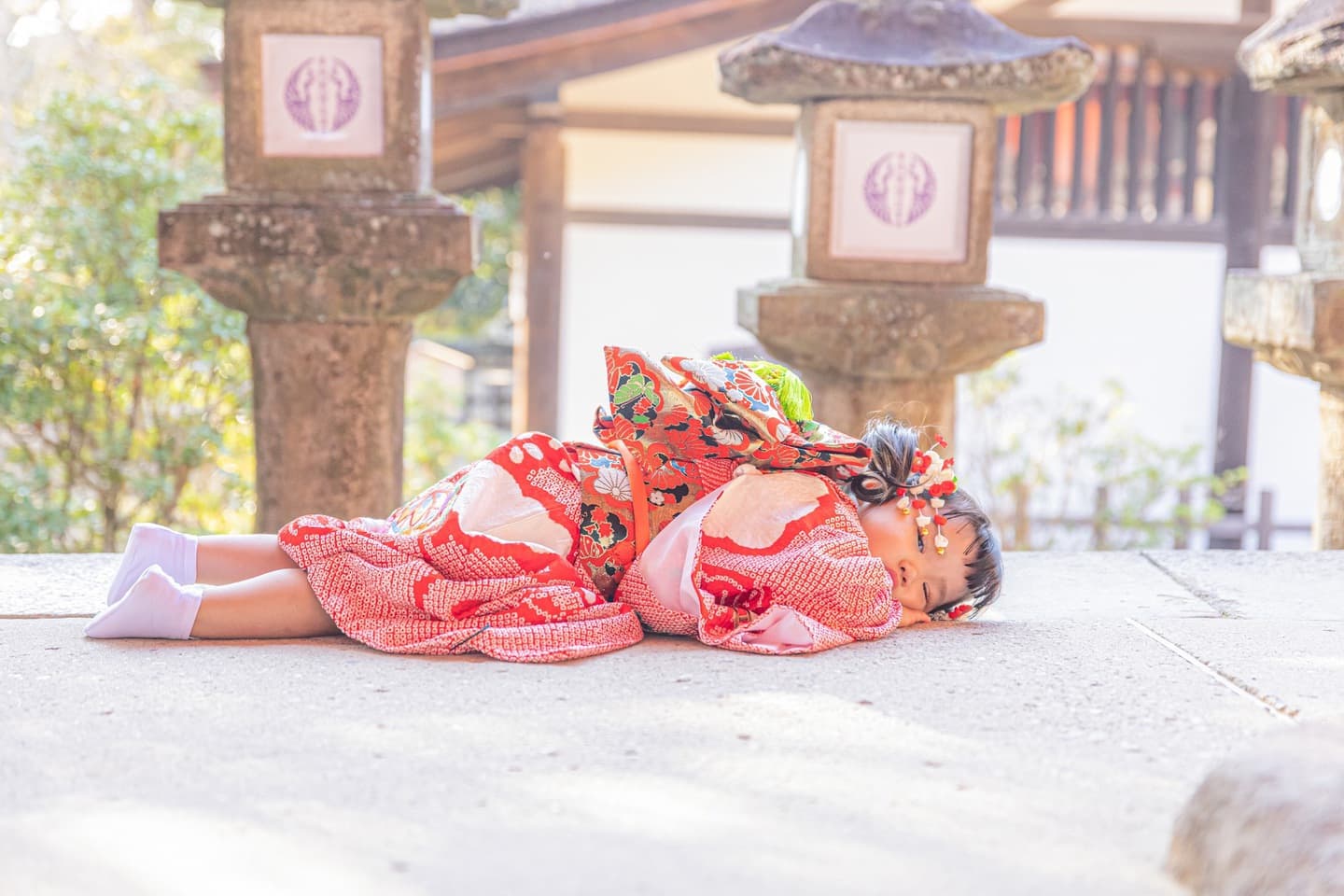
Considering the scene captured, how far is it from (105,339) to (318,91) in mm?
2313

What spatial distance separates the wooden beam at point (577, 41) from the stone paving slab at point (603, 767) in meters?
4.61

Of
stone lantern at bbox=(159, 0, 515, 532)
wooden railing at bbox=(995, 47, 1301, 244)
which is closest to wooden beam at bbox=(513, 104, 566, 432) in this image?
wooden railing at bbox=(995, 47, 1301, 244)

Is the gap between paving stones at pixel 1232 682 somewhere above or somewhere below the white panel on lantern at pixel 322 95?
below

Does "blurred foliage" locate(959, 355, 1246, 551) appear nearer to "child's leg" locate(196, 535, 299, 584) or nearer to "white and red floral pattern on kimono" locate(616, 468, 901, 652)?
"white and red floral pattern on kimono" locate(616, 468, 901, 652)

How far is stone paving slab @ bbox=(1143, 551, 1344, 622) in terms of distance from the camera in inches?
124

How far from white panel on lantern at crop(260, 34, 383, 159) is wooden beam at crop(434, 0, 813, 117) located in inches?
101

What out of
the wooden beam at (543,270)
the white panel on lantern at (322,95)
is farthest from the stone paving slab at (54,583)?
the wooden beam at (543,270)

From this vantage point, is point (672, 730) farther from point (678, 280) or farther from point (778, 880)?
point (678, 280)

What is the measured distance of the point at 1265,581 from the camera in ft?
11.3

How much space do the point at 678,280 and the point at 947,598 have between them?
559cm

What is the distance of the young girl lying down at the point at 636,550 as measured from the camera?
2.63 metres

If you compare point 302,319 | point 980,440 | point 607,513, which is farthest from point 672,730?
point 980,440

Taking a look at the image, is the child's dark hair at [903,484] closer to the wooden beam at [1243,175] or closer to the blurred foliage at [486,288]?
the wooden beam at [1243,175]

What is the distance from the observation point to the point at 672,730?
2.13 meters
